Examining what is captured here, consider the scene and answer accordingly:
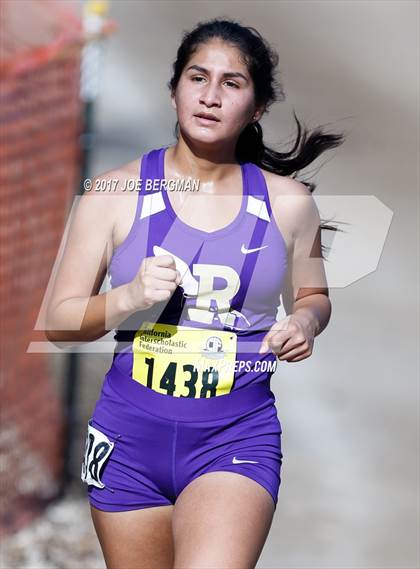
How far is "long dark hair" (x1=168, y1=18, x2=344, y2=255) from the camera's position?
10.2 ft

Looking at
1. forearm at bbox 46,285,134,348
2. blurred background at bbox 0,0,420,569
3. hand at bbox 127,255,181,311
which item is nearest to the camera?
hand at bbox 127,255,181,311

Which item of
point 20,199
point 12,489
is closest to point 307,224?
point 20,199

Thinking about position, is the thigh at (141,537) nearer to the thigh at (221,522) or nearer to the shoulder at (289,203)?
the thigh at (221,522)

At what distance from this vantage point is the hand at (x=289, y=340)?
2.83 metres

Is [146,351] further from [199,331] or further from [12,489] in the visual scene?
[12,489]

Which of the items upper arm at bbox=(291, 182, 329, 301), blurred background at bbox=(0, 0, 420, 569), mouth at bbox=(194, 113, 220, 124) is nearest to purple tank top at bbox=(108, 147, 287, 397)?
upper arm at bbox=(291, 182, 329, 301)

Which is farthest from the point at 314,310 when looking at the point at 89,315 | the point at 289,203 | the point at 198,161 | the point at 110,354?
the point at 110,354

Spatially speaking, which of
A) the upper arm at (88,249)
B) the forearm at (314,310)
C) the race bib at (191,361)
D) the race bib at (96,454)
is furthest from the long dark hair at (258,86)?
the race bib at (96,454)

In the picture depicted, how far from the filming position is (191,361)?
2959 mm

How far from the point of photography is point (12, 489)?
17.3 feet

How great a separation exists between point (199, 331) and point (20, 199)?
2.43 metres

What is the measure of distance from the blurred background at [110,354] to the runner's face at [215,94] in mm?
1679

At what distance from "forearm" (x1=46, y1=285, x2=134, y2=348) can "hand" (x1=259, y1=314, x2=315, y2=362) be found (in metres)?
0.35

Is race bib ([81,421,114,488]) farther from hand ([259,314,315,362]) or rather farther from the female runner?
hand ([259,314,315,362])
